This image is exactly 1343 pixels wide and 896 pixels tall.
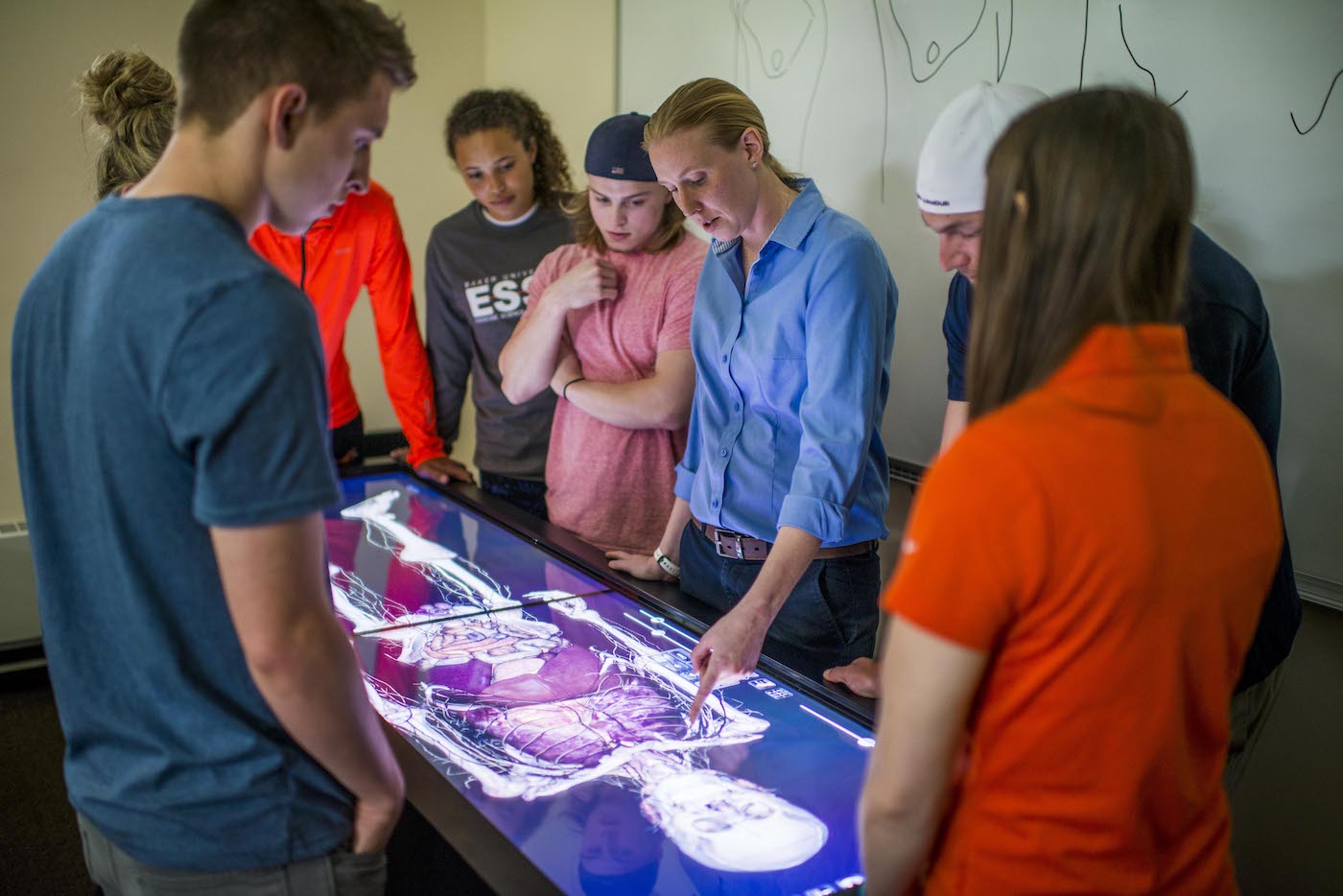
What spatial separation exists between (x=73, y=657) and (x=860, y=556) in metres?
1.18

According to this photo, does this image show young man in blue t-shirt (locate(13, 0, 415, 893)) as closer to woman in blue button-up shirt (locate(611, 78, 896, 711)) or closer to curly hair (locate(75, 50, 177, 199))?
woman in blue button-up shirt (locate(611, 78, 896, 711))

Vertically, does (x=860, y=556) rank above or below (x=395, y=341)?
below

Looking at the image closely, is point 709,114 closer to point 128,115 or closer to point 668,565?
point 668,565

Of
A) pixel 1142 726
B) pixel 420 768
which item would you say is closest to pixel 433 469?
pixel 420 768

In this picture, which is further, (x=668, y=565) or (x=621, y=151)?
(x=621, y=151)

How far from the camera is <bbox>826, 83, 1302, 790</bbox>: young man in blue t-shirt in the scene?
128 cm

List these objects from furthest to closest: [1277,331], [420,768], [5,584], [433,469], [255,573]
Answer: [5,584] < [433,469] < [1277,331] < [420,768] < [255,573]

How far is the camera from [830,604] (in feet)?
5.63

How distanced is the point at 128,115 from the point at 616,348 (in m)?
1.03

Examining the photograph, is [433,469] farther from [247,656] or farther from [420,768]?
[247,656]

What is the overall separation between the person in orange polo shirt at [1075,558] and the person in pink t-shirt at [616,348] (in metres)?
1.37

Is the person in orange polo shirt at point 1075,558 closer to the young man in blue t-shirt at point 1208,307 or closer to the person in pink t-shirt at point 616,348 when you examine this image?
the young man in blue t-shirt at point 1208,307

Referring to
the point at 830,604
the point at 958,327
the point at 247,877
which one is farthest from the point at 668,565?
the point at 247,877

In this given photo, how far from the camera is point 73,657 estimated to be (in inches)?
35.4
